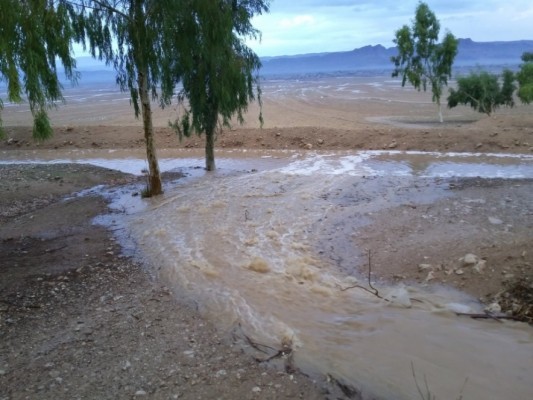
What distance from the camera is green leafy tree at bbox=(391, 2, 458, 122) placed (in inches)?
1287

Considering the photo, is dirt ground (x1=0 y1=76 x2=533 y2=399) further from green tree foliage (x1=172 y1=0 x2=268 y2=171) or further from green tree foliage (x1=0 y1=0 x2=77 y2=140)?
green tree foliage (x1=172 y1=0 x2=268 y2=171)

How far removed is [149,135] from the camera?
13.1 metres

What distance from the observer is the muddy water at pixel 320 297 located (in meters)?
5.11

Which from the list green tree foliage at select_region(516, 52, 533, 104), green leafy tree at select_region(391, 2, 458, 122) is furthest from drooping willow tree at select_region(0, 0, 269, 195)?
green tree foliage at select_region(516, 52, 533, 104)

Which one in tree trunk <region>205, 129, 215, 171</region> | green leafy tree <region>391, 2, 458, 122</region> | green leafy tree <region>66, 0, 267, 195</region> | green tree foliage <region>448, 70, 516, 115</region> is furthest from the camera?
green tree foliage <region>448, 70, 516, 115</region>

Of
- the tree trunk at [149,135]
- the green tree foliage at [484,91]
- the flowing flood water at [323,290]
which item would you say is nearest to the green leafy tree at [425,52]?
the green tree foliage at [484,91]

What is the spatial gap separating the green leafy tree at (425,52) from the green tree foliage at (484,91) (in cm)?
345

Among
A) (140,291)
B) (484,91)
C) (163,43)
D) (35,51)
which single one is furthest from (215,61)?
(484,91)

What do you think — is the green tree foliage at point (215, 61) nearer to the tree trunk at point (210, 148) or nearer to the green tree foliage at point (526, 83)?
the tree trunk at point (210, 148)

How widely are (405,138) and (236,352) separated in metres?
17.3

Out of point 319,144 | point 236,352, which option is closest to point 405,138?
point 319,144

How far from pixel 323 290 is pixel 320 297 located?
219mm

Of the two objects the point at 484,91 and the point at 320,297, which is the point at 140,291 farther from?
the point at 484,91

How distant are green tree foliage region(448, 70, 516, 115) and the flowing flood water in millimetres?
24612
